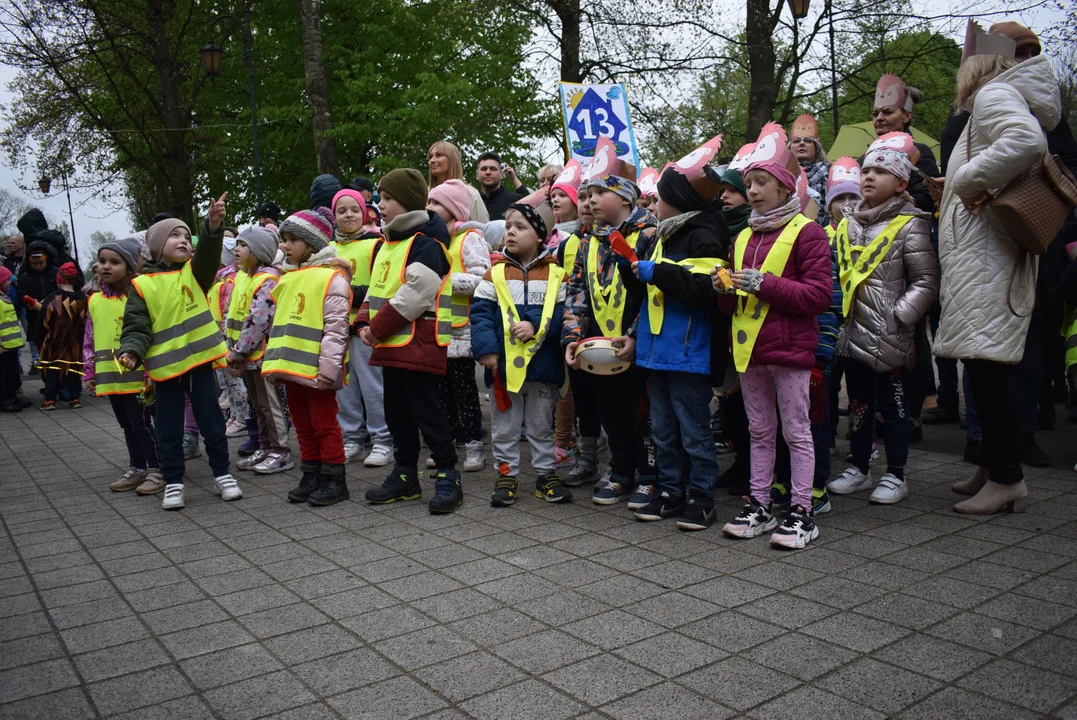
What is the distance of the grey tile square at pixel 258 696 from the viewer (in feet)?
10.2

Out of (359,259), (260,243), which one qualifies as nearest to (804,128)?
(359,259)

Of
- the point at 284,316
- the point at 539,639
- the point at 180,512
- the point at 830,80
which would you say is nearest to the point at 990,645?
the point at 539,639

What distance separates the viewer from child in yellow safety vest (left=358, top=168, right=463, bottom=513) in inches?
228

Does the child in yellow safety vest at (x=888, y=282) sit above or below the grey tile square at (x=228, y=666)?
above

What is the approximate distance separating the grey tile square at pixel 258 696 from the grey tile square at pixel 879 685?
71.5 inches

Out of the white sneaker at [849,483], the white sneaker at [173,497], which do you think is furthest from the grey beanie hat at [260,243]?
the white sneaker at [849,483]

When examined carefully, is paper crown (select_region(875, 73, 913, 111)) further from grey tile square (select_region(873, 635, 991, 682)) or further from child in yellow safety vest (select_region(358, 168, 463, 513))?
grey tile square (select_region(873, 635, 991, 682))

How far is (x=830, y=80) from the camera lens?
59.0 ft

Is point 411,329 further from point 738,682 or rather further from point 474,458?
point 738,682

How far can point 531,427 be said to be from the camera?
5941 millimetres

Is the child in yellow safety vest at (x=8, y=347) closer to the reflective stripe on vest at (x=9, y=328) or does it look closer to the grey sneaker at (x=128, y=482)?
the reflective stripe on vest at (x=9, y=328)

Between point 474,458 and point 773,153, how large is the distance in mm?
3441

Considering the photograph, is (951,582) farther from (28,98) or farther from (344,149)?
(28,98)

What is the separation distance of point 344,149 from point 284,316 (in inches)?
745
